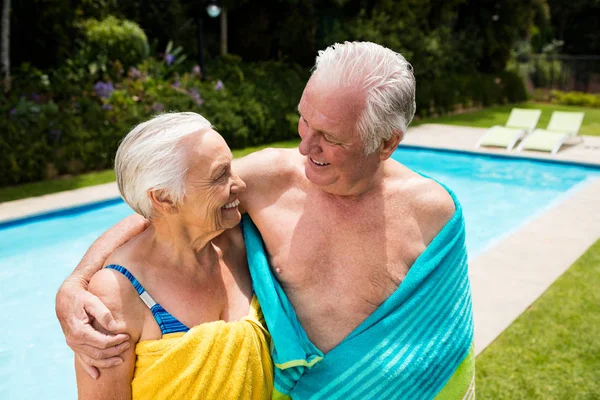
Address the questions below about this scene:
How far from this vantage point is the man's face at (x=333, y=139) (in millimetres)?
1816

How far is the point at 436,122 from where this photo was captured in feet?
55.4

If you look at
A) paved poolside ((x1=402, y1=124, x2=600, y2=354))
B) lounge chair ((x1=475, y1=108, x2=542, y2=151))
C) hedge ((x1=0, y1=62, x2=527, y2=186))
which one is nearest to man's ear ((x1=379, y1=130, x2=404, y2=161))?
paved poolside ((x1=402, y1=124, x2=600, y2=354))

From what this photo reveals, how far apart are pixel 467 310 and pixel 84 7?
43.7ft

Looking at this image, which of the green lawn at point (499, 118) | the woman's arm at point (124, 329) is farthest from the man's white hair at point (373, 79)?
the green lawn at point (499, 118)

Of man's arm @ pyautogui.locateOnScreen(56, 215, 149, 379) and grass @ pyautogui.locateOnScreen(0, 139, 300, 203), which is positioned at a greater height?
man's arm @ pyautogui.locateOnScreen(56, 215, 149, 379)

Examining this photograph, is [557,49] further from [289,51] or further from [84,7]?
[84,7]

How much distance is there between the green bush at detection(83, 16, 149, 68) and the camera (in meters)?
11.8

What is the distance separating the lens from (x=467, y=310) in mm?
2172

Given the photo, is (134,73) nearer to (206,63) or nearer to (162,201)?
(206,63)

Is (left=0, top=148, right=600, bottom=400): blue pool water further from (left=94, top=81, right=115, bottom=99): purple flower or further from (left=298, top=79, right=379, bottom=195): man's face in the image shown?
(left=298, top=79, right=379, bottom=195): man's face

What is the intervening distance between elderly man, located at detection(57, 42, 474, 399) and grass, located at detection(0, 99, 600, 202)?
23.4 feet

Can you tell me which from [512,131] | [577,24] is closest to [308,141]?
[512,131]

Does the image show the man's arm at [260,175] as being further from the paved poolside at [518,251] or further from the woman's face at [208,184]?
the paved poolside at [518,251]

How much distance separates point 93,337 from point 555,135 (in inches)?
493
